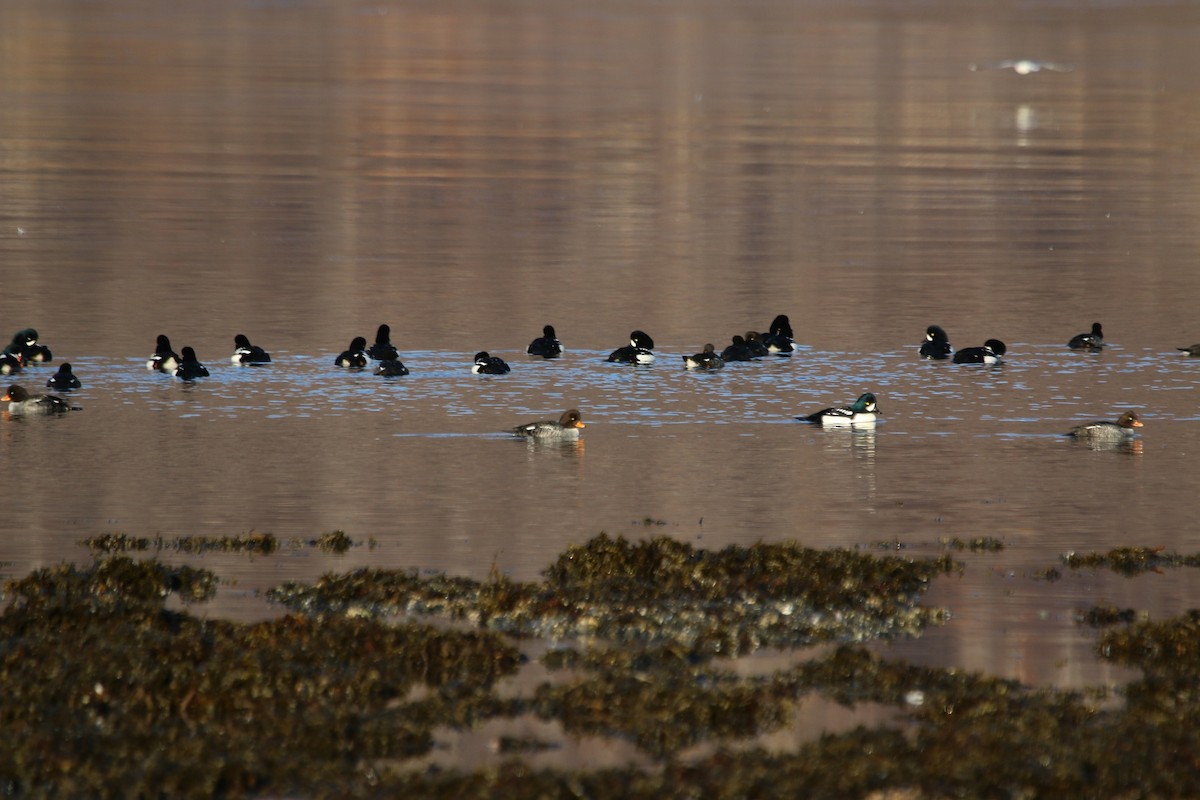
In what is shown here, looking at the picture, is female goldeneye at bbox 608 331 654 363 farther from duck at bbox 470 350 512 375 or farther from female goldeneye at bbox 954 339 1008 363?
female goldeneye at bbox 954 339 1008 363

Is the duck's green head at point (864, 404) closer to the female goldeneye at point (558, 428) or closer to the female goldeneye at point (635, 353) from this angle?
the female goldeneye at point (558, 428)

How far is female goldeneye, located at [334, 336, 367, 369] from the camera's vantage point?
30750 mm

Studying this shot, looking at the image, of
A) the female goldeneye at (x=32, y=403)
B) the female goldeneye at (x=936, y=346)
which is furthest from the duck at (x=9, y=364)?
the female goldeneye at (x=936, y=346)

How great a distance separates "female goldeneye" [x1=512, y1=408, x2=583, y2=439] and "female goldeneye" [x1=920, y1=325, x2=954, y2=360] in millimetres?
9107

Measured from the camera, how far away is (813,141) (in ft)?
265

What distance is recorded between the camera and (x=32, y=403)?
2738 cm

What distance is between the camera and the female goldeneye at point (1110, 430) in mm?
26312

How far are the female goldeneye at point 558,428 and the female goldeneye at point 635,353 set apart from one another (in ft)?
19.1

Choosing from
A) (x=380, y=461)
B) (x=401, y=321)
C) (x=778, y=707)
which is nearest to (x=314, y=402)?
(x=380, y=461)

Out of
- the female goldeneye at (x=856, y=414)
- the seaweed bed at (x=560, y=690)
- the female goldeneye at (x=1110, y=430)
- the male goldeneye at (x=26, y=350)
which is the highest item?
the male goldeneye at (x=26, y=350)

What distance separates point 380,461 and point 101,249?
24344 mm

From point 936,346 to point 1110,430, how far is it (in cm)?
689

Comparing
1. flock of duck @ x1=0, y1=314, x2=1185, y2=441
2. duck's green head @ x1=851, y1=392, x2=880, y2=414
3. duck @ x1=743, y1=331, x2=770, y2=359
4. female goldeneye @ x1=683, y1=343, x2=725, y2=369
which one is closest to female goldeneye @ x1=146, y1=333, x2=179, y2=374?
flock of duck @ x1=0, y1=314, x2=1185, y2=441

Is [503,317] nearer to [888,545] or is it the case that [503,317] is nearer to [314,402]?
[314,402]
